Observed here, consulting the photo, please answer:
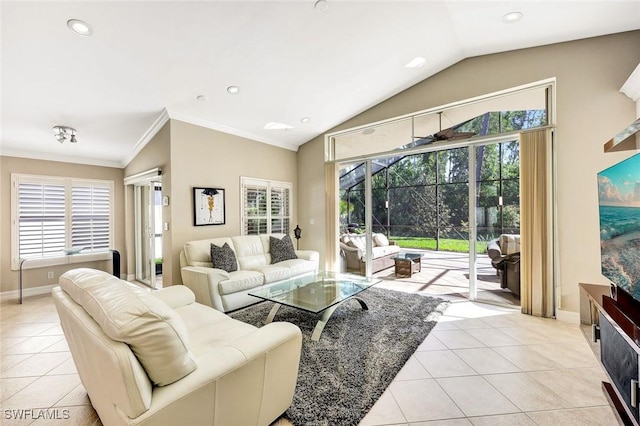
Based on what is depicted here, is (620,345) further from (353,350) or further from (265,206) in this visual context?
(265,206)

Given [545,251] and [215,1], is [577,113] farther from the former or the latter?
[215,1]

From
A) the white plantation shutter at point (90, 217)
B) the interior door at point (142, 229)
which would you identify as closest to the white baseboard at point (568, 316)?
the interior door at point (142, 229)

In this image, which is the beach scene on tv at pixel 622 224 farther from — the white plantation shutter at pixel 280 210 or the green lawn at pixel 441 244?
the white plantation shutter at pixel 280 210

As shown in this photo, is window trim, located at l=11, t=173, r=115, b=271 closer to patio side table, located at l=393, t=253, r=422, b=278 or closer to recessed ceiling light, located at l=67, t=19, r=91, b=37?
recessed ceiling light, located at l=67, t=19, r=91, b=37

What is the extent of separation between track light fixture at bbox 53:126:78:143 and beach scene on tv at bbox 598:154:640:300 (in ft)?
19.4

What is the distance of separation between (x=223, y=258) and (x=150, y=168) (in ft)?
6.98

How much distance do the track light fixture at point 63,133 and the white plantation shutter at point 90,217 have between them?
1.61 metres

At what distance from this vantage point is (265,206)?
5.29 meters

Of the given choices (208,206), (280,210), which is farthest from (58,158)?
(280,210)

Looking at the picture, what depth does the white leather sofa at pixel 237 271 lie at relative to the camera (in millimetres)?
3352

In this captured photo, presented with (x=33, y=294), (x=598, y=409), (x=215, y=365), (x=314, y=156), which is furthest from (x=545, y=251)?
(x=33, y=294)

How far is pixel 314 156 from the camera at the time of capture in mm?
5660

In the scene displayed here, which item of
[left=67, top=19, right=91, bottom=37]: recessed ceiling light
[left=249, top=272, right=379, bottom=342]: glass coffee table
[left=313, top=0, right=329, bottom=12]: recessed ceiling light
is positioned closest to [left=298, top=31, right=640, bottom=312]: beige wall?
[left=249, top=272, right=379, bottom=342]: glass coffee table

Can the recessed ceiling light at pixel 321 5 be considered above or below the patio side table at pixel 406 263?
above
